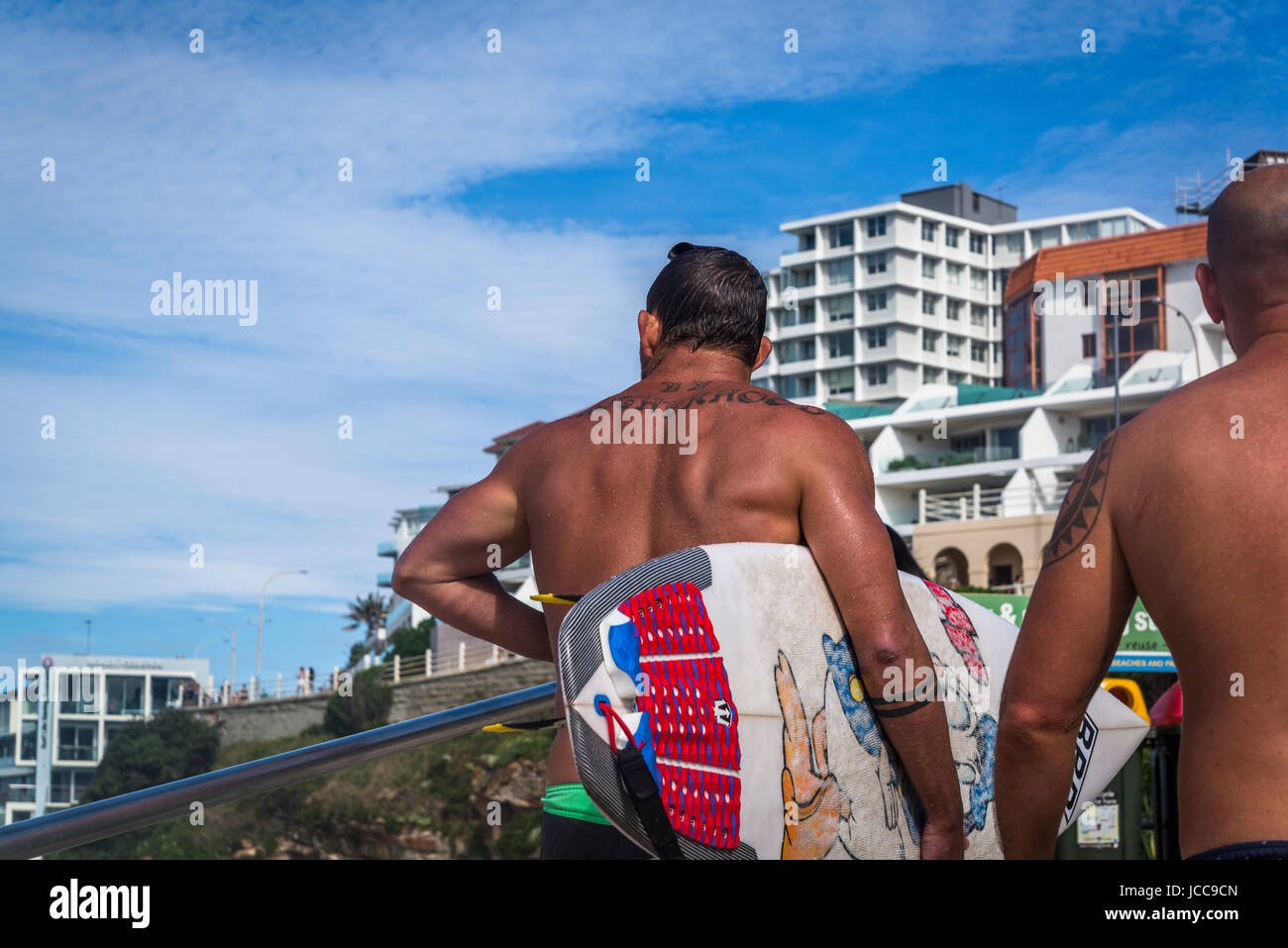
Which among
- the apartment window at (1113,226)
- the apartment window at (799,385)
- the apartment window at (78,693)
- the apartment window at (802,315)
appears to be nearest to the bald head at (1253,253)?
the apartment window at (78,693)

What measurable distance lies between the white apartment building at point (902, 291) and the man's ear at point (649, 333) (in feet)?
286

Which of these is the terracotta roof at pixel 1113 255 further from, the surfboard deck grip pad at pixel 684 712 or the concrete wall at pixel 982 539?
the surfboard deck grip pad at pixel 684 712

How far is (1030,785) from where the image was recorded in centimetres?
216

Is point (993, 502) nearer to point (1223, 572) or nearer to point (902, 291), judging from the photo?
point (902, 291)

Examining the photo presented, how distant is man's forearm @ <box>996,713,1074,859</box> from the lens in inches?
83.6

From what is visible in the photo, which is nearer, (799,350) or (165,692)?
(165,692)

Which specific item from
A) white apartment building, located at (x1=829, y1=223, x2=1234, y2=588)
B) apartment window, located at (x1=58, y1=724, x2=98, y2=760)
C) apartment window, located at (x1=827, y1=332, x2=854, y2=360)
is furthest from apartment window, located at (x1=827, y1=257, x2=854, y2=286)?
apartment window, located at (x1=58, y1=724, x2=98, y2=760)

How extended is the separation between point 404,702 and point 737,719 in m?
48.9

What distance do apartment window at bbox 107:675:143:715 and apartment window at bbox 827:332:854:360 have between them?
5103 cm

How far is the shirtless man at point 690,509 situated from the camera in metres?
2.32

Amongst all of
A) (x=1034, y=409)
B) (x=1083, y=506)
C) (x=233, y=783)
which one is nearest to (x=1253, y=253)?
(x=1083, y=506)
